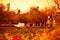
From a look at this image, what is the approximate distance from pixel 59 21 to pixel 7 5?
659 millimetres

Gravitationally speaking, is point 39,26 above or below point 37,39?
above

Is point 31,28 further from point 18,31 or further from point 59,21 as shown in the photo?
point 59,21

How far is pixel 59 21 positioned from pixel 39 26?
252 mm

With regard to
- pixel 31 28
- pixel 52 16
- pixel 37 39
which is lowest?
pixel 37 39

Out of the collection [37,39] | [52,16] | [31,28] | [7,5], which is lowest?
[37,39]

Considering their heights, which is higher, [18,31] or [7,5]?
[7,5]

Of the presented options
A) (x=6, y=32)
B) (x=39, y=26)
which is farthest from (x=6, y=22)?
(x=39, y=26)

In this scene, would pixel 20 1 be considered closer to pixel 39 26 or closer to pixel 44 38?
pixel 39 26

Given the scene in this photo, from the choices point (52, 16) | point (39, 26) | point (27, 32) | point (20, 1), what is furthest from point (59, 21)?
point (20, 1)

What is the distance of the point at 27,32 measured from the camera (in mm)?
1818

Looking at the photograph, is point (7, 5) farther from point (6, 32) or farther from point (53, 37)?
point (53, 37)

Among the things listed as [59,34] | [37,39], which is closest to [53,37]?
[59,34]

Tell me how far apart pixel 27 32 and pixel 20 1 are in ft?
1.28

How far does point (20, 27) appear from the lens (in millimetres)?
1835
